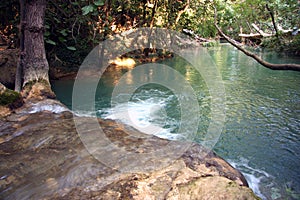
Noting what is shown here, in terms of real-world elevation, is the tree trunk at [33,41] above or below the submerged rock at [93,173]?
above

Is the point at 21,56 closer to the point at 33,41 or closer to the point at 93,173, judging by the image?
the point at 33,41

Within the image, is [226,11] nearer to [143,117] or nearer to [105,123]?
[105,123]

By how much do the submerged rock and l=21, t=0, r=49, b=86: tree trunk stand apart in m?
1.80

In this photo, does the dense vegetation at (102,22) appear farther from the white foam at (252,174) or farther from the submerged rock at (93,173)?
the submerged rock at (93,173)

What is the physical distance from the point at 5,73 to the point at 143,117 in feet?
14.6

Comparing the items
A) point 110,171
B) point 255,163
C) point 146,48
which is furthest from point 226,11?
point 146,48

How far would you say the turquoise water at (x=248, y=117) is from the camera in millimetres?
2852

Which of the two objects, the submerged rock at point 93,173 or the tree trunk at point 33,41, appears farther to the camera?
the tree trunk at point 33,41

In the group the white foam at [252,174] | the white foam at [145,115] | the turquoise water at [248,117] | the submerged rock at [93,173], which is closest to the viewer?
the submerged rock at [93,173]

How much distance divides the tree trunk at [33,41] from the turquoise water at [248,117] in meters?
1.31

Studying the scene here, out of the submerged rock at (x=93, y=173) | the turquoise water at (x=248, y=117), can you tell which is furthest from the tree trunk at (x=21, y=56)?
the submerged rock at (x=93, y=173)

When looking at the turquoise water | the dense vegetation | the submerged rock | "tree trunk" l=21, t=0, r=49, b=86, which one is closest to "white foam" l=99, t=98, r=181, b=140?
the turquoise water

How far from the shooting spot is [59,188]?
1.71 meters

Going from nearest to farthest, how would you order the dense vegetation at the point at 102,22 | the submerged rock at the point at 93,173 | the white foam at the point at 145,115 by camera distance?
the submerged rock at the point at 93,173 → the white foam at the point at 145,115 → the dense vegetation at the point at 102,22
